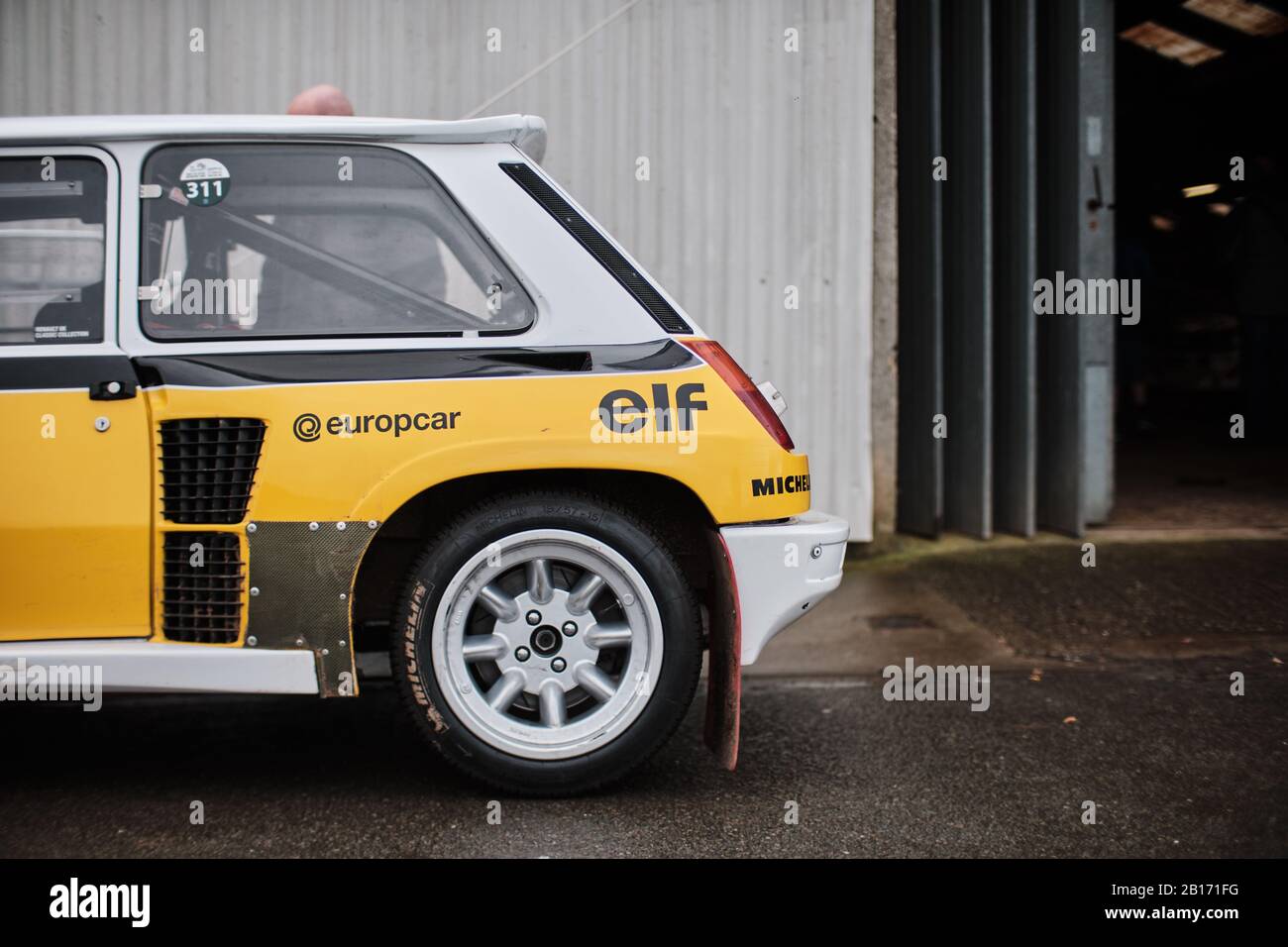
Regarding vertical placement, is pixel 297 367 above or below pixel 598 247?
below

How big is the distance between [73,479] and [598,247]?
151cm

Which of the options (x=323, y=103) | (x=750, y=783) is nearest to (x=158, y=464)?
(x=750, y=783)

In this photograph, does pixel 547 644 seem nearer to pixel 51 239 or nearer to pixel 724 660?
pixel 724 660

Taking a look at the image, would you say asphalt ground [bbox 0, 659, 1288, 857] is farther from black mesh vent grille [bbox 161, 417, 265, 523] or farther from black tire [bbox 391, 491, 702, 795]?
black mesh vent grille [bbox 161, 417, 265, 523]

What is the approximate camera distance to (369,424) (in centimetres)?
308

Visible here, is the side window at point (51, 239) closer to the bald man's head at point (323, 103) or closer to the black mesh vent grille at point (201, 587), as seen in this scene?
the black mesh vent grille at point (201, 587)

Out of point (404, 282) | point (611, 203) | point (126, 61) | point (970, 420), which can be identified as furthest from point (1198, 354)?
point (404, 282)

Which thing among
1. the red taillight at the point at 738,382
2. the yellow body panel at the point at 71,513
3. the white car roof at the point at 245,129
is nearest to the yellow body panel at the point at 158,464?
the yellow body panel at the point at 71,513

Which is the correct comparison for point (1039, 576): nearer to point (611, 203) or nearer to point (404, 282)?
point (611, 203)

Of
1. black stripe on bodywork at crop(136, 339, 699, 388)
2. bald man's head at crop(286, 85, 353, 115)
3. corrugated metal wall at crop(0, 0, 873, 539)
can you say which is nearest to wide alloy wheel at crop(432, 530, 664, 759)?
black stripe on bodywork at crop(136, 339, 699, 388)

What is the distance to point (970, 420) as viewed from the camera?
6.59 m

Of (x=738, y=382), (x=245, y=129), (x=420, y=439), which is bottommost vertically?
(x=420, y=439)

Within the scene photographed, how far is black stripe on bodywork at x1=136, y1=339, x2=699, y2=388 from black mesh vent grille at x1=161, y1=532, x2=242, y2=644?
41 centimetres

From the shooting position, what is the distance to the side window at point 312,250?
3.18 meters
